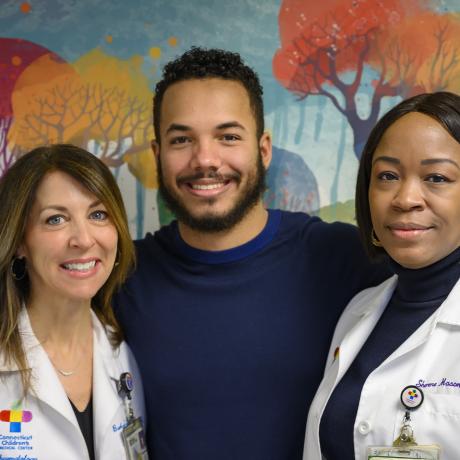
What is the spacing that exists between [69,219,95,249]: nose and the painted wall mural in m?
0.62

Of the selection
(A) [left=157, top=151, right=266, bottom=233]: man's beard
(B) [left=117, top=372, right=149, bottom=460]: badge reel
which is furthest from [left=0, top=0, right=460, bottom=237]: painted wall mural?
(B) [left=117, top=372, right=149, bottom=460]: badge reel

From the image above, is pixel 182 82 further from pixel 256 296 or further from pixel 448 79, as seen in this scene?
pixel 448 79

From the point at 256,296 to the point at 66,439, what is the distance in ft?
2.28

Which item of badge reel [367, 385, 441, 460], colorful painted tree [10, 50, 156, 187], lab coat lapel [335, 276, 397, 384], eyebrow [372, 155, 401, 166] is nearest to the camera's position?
badge reel [367, 385, 441, 460]

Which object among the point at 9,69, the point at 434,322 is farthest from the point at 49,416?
the point at 9,69

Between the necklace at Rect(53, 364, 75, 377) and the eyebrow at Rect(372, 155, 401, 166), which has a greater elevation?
the eyebrow at Rect(372, 155, 401, 166)

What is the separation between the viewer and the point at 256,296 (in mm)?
1907

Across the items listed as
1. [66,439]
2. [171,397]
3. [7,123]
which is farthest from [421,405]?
[7,123]

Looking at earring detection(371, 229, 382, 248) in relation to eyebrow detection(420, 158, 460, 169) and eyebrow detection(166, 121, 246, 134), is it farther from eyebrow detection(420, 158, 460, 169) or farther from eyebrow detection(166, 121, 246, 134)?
eyebrow detection(166, 121, 246, 134)

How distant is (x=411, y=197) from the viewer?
1.43m

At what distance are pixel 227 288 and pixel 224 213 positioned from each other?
0.82ft

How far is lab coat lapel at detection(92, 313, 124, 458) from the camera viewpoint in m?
1.77

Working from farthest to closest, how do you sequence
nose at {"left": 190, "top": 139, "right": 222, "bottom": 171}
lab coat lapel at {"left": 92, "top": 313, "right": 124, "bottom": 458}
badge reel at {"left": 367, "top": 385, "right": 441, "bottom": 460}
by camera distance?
nose at {"left": 190, "top": 139, "right": 222, "bottom": 171}
lab coat lapel at {"left": 92, "top": 313, "right": 124, "bottom": 458}
badge reel at {"left": 367, "top": 385, "right": 441, "bottom": 460}

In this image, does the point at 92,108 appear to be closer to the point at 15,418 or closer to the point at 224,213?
the point at 224,213
